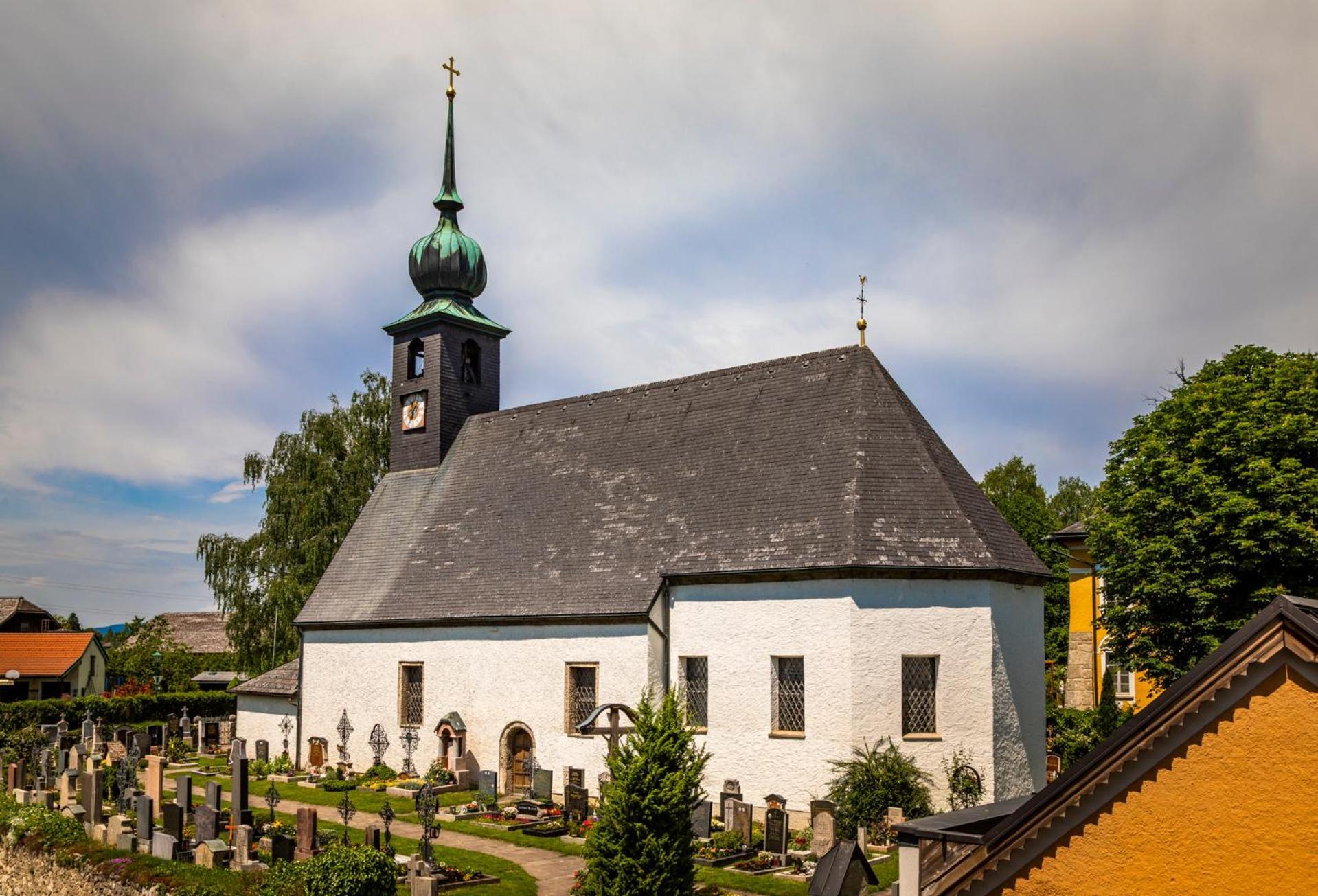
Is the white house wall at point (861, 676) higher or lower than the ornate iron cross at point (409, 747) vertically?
higher

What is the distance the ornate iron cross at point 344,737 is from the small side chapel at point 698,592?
84 mm

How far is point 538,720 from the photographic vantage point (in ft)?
89.1

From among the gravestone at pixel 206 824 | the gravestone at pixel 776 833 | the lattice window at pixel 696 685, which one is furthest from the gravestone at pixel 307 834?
the lattice window at pixel 696 685

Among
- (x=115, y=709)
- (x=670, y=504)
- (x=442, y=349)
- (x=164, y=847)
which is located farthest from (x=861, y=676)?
(x=115, y=709)

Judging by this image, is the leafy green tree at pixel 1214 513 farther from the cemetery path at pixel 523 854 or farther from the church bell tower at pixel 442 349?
the church bell tower at pixel 442 349

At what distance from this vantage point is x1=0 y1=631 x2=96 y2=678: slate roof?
54438 mm

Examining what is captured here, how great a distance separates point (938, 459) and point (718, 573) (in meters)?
6.21

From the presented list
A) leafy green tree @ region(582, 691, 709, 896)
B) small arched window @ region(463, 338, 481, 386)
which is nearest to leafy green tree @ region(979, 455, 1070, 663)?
small arched window @ region(463, 338, 481, 386)

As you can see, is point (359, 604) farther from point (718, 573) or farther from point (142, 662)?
point (142, 662)

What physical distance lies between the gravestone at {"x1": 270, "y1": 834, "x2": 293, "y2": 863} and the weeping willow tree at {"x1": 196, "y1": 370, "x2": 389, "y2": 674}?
24645 millimetres

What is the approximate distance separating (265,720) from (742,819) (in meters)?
20.2

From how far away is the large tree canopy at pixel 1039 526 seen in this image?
45.9 metres

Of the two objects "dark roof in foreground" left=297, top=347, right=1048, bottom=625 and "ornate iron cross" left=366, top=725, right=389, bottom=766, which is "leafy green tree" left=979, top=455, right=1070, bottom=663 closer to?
"dark roof in foreground" left=297, top=347, right=1048, bottom=625

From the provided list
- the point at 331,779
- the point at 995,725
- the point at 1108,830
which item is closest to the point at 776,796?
the point at 995,725
